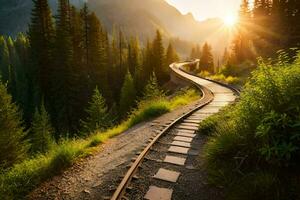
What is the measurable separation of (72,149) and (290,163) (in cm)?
541

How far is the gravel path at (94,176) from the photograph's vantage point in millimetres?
4488

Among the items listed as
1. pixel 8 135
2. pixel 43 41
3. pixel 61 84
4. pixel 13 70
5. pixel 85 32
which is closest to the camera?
pixel 8 135

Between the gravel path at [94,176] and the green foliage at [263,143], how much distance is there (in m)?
2.27

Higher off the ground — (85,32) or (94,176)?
(85,32)

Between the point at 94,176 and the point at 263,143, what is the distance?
152 inches

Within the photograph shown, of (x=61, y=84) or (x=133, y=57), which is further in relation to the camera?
(x=133, y=57)

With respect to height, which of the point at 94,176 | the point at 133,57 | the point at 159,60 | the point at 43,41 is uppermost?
the point at 43,41

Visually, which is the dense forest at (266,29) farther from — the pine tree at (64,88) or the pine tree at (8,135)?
the pine tree at (8,135)

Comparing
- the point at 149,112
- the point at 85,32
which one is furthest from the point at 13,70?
the point at 149,112

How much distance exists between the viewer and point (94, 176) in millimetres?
5223

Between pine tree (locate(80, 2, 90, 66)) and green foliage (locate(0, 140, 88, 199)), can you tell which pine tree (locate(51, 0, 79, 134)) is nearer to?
pine tree (locate(80, 2, 90, 66))

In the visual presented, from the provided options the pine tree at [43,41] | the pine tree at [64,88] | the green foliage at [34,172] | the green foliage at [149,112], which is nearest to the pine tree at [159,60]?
the pine tree at [64,88]

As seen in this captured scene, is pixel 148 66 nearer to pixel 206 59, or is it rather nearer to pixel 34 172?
pixel 206 59

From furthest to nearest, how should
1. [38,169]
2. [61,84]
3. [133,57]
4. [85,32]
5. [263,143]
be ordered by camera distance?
[133,57] → [85,32] → [61,84] → [38,169] → [263,143]
